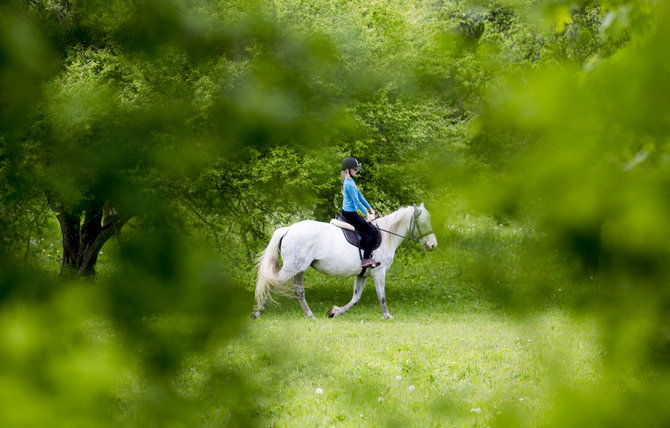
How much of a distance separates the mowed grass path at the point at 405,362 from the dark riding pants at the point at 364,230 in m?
1.18

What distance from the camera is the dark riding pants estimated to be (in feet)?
33.2

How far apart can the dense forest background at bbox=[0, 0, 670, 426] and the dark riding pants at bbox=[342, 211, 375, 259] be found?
921cm

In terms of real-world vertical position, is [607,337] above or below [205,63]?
below

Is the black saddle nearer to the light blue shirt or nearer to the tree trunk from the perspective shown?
the light blue shirt

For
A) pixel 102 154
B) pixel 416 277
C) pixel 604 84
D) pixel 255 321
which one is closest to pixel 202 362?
pixel 255 321

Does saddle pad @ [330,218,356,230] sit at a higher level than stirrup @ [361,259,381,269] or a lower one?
higher

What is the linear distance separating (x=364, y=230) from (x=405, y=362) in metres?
3.74

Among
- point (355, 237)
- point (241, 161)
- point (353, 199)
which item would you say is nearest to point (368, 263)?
point (355, 237)

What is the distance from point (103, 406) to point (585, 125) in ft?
1.94

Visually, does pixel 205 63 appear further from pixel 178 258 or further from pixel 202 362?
pixel 202 362

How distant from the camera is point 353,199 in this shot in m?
9.50

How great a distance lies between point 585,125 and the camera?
0.52 meters

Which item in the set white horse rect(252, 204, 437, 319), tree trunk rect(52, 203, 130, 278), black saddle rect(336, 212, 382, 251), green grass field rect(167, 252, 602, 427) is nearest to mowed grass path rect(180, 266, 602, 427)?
green grass field rect(167, 252, 602, 427)

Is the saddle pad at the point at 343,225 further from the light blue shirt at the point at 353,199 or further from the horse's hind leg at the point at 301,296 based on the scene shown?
the horse's hind leg at the point at 301,296
